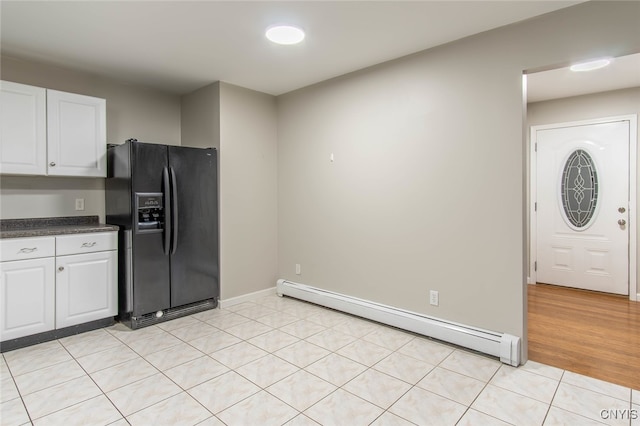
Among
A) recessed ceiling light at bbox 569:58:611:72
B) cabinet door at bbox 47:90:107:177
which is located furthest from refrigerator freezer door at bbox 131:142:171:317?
recessed ceiling light at bbox 569:58:611:72

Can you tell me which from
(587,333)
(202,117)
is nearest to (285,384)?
(587,333)

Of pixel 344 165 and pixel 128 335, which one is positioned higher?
pixel 344 165

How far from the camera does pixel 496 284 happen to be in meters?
2.65

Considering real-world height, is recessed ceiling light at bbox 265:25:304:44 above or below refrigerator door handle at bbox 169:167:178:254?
above

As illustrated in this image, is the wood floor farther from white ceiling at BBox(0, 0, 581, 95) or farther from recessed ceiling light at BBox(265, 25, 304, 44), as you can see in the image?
recessed ceiling light at BBox(265, 25, 304, 44)

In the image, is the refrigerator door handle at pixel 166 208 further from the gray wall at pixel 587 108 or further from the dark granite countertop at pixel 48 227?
the gray wall at pixel 587 108

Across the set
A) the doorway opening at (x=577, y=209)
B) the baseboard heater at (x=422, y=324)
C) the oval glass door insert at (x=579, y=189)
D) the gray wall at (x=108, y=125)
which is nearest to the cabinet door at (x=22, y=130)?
the gray wall at (x=108, y=125)

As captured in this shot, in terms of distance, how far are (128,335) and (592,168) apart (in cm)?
556

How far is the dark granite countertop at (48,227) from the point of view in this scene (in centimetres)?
280

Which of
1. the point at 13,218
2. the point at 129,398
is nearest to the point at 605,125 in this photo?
the point at 129,398

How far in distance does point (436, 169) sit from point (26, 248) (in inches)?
134

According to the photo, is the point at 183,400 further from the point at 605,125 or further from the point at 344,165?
the point at 605,125

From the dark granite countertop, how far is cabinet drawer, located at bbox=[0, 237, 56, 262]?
0.14 ft

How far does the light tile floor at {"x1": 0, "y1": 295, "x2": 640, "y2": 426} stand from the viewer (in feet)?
6.28
